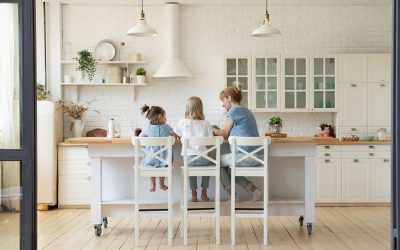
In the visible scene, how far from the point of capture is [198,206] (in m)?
6.24

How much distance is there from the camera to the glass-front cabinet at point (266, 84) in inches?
348

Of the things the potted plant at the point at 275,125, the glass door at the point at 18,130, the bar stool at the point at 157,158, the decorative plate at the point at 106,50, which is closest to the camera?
the glass door at the point at 18,130

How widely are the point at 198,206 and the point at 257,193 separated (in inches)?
26.1

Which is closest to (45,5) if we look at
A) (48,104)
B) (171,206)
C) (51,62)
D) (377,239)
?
(51,62)

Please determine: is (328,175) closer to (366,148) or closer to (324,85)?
(366,148)

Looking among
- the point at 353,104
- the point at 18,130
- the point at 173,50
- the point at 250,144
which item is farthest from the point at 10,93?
the point at 353,104

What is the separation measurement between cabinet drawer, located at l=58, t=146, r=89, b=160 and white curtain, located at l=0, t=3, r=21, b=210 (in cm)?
510

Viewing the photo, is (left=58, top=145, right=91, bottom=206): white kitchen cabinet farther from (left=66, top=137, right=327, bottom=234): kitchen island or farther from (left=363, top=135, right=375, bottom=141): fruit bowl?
(left=363, top=135, right=375, bottom=141): fruit bowl

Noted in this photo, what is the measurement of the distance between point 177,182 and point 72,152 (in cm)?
242

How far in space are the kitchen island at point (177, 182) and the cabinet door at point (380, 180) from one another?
2.11 meters

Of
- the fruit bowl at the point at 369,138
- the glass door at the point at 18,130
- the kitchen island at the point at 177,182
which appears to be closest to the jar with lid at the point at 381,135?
the fruit bowl at the point at 369,138

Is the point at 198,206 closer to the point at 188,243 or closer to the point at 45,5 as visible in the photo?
the point at 188,243

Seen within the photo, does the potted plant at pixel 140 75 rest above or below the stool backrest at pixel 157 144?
above

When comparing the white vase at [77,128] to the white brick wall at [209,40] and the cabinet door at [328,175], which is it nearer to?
the white brick wall at [209,40]
